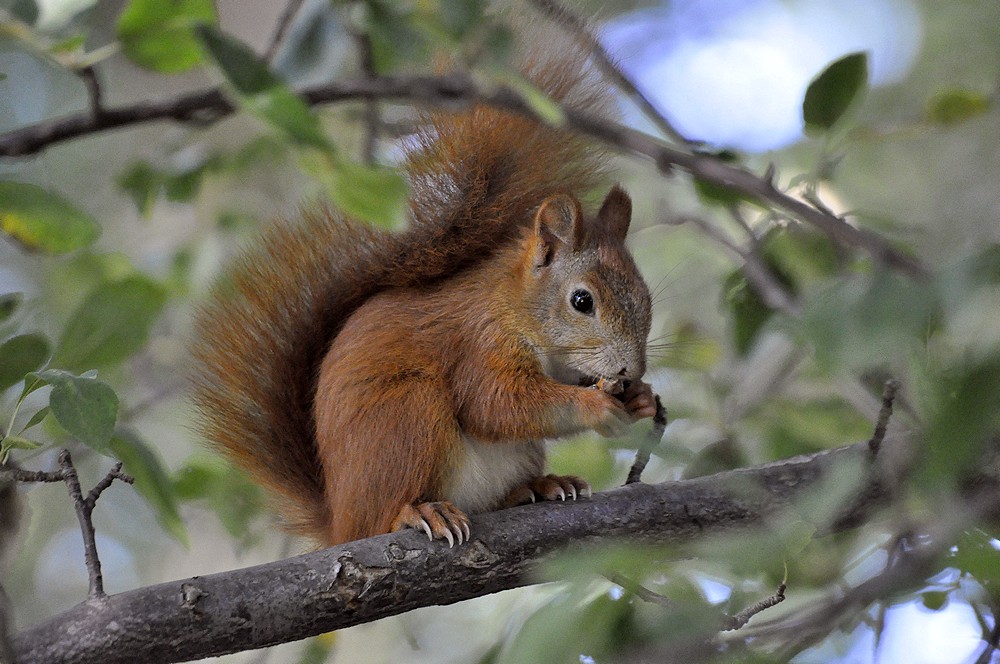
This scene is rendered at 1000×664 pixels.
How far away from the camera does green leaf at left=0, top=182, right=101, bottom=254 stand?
4.08 ft

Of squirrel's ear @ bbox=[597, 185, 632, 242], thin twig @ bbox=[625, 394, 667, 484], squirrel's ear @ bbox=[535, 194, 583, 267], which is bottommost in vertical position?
thin twig @ bbox=[625, 394, 667, 484]

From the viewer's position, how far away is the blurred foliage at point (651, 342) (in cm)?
70

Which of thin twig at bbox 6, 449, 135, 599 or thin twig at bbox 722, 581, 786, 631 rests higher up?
thin twig at bbox 6, 449, 135, 599

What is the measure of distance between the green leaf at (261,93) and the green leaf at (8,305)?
2.22ft

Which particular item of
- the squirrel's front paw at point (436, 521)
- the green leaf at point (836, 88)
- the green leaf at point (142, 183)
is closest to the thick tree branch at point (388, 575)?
the squirrel's front paw at point (436, 521)

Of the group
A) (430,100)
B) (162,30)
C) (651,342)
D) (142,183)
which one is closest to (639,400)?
(651,342)

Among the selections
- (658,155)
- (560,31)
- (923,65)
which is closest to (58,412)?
(658,155)

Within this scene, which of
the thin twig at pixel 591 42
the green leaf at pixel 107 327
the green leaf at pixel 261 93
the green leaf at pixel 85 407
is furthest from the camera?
the thin twig at pixel 591 42

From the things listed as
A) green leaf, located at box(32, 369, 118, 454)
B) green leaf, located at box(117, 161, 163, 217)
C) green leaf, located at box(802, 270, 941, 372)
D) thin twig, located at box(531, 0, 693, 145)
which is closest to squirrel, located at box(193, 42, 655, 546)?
thin twig, located at box(531, 0, 693, 145)

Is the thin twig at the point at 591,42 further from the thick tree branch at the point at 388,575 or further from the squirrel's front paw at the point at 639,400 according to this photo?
the thick tree branch at the point at 388,575

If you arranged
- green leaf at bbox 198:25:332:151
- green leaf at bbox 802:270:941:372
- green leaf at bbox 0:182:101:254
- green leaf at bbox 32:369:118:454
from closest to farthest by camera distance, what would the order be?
green leaf at bbox 802:270:941:372, green leaf at bbox 198:25:332:151, green leaf at bbox 32:369:118:454, green leaf at bbox 0:182:101:254

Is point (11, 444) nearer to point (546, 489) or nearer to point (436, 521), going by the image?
point (436, 521)

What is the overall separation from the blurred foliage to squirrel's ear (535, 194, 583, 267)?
0.24 meters

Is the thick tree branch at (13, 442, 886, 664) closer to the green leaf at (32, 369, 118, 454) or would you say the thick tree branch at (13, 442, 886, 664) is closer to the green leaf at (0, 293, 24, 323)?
the green leaf at (32, 369, 118, 454)
